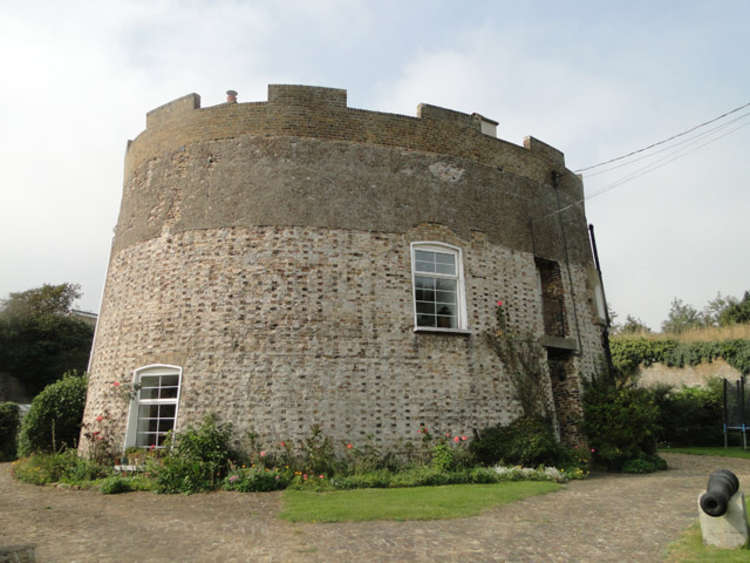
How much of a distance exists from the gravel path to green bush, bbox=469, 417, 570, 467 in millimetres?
1961

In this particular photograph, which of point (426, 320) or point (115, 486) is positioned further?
point (426, 320)

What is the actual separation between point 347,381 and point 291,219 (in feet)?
12.8

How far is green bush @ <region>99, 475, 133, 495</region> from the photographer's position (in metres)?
10.3

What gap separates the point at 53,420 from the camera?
47.8ft

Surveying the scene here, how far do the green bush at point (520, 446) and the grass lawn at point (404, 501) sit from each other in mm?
1249

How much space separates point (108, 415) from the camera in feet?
41.7

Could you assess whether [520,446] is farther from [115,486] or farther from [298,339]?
[115,486]

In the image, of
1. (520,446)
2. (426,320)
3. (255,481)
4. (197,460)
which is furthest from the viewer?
(426,320)

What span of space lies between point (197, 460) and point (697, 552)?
8.32m

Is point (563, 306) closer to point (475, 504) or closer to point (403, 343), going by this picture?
point (403, 343)

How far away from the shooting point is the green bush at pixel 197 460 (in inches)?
402

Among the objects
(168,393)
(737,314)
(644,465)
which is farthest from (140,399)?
(737,314)

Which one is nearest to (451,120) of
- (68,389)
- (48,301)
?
(68,389)

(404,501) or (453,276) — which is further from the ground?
(453,276)
